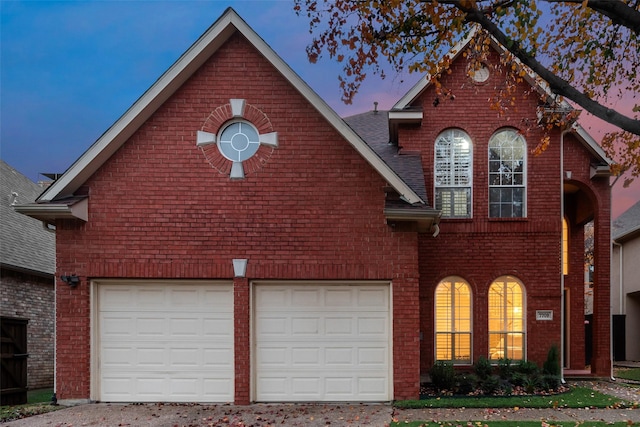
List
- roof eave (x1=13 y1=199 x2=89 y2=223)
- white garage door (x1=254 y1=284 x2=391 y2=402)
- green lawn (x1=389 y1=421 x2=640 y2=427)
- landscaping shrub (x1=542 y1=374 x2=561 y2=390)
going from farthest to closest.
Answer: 1. landscaping shrub (x1=542 y1=374 x2=561 y2=390)
2. white garage door (x1=254 y1=284 x2=391 y2=402)
3. roof eave (x1=13 y1=199 x2=89 y2=223)
4. green lawn (x1=389 y1=421 x2=640 y2=427)

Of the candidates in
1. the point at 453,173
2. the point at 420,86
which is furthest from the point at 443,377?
the point at 420,86

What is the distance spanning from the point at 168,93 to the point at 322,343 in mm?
5749

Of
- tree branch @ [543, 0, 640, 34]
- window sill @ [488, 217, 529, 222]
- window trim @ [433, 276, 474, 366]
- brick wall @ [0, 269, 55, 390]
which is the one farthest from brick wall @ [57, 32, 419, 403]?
brick wall @ [0, 269, 55, 390]

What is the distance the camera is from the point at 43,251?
15594mm

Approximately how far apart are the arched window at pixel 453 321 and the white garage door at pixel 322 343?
3.21 meters

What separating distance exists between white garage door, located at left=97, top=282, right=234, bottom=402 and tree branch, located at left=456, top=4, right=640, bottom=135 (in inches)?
257

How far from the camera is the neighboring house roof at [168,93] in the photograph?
917 cm

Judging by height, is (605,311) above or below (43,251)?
below

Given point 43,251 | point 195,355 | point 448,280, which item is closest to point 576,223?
point 448,280

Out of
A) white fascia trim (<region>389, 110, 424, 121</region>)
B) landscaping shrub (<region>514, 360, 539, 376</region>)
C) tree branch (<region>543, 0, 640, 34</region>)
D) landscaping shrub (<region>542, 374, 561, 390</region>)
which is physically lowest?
landscaping shrub (<region>542, 374, 561, 390</region>)

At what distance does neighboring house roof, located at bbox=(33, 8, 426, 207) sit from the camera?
9.17 metres

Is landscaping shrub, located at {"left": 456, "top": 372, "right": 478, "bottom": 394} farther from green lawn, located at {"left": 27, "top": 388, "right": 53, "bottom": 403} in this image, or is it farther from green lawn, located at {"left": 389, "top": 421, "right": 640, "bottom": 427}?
green lawn, located at {"left": 27, "top": 388, "right": 53, "bottom": 403}

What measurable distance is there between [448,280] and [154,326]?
7.10m

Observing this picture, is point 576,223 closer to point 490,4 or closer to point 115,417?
point 490,4
